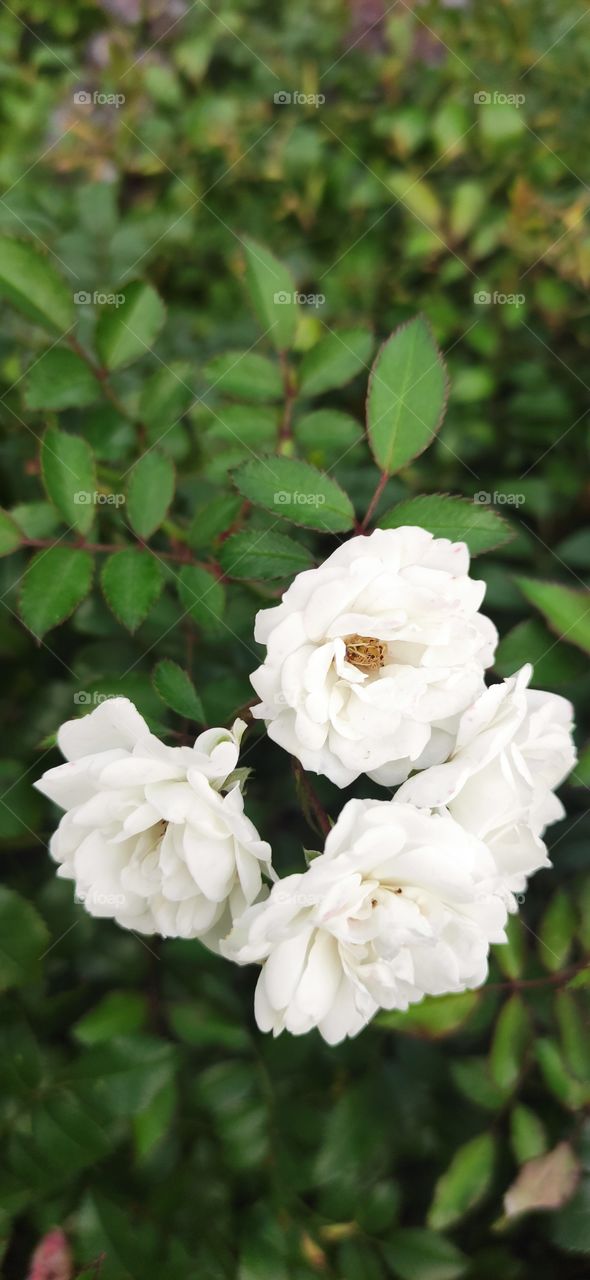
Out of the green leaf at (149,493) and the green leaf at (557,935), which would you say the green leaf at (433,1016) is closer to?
the green leaf at (557,935)

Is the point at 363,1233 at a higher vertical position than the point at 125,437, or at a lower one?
lower

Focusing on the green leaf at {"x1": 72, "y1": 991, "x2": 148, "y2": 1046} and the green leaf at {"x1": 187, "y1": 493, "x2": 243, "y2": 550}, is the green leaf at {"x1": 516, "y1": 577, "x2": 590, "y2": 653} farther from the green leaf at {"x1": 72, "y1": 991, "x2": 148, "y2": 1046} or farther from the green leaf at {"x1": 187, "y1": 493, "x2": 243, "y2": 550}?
the green leaf at {"x1": 72, "y1": 991, "x2": 148, "y2": 1046}

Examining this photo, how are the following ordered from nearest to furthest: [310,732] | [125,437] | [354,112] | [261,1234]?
[310,732] < [261,1234] < [125,437] < [354,112]

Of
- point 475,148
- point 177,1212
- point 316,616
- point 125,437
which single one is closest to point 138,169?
point 475,148

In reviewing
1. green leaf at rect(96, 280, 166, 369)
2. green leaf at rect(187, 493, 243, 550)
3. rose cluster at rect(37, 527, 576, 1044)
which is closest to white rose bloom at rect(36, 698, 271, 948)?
rose cluster at rect(37, 527, 576, 1044)

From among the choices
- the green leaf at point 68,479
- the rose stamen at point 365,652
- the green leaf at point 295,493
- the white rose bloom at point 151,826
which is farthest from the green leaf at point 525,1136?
the green leaf at point 68,479

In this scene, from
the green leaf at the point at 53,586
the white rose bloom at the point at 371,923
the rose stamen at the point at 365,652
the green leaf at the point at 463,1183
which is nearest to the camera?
the white rose bloom at the point at 371,923

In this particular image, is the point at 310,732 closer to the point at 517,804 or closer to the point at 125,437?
the point at 517,804

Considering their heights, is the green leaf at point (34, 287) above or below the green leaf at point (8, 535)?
above
